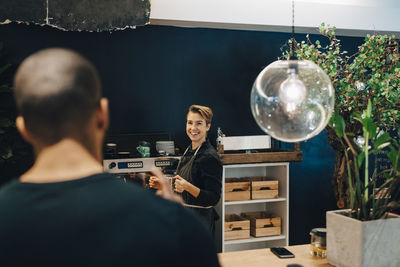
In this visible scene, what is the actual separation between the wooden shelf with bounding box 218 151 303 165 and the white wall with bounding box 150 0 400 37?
1.49 m

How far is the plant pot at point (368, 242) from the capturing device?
6.44ft

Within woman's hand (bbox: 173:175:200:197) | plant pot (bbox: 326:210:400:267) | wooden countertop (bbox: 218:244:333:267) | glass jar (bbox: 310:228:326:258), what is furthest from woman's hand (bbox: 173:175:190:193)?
plant pot (bbox: 326:210:400:267)

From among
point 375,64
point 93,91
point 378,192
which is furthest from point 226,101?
point 93,91

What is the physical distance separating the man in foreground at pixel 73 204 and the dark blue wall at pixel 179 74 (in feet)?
12.2

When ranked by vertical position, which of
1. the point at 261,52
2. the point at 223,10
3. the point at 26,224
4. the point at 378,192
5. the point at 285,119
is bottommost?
the point at 378,192

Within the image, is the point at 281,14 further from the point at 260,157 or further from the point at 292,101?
the point at 292,101

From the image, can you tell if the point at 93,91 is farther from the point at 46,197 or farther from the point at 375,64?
the point at 375,64

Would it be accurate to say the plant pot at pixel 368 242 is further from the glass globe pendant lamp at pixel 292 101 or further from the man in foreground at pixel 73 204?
the man in foreground at pixel 73 204

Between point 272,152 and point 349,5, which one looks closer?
point 272,152

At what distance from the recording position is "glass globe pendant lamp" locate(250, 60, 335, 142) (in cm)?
166

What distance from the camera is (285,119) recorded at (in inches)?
65.3

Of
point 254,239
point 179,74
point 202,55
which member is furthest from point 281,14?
point 254,239

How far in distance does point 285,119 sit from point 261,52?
3.59m

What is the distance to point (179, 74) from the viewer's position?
189 inches
